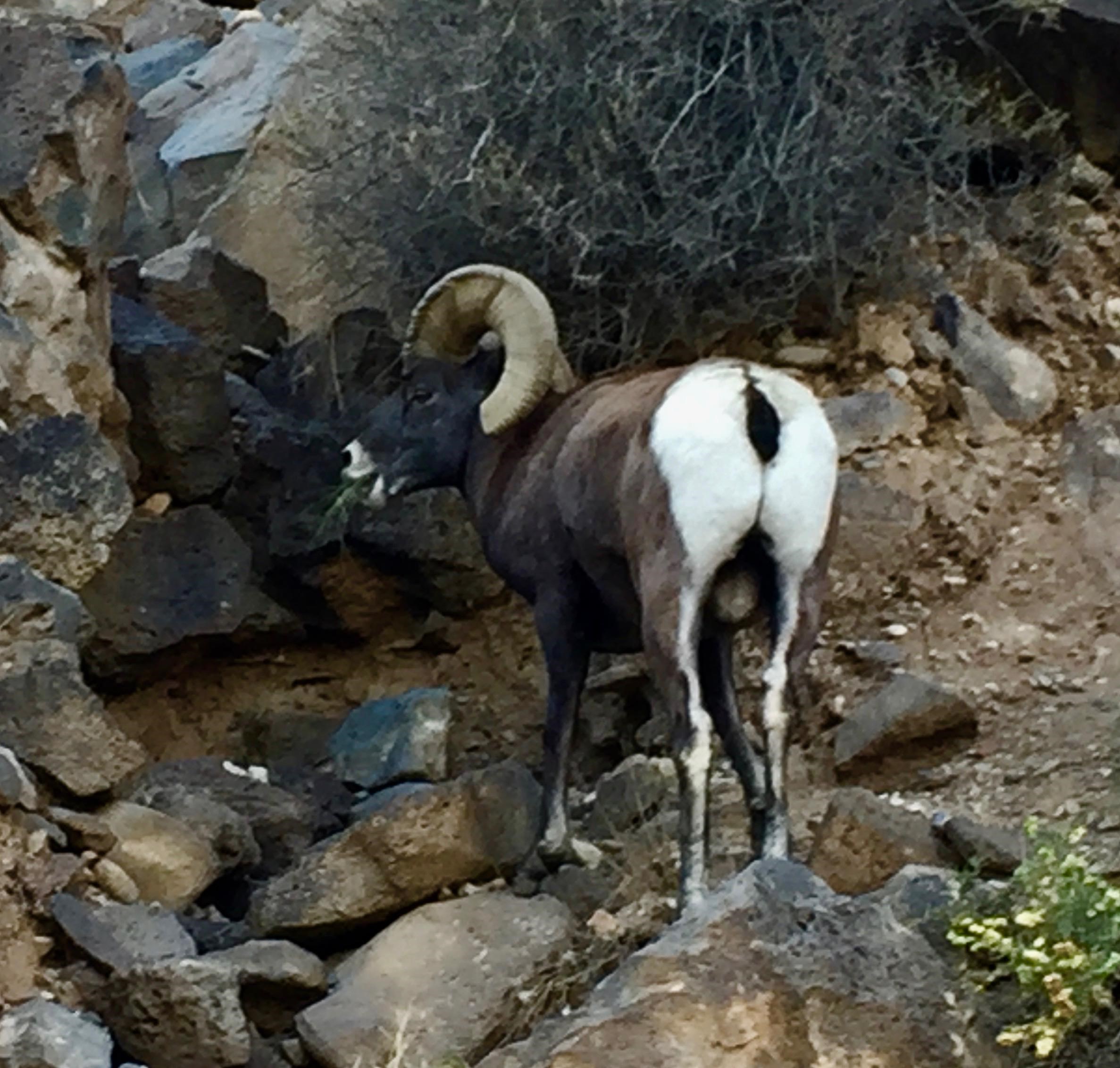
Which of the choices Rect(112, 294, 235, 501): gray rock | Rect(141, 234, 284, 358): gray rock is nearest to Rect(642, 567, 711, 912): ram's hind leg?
Rect(112, 294, 235, 501): gray rock

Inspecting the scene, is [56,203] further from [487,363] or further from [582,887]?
[582,887]

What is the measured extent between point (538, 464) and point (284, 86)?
13.6ft

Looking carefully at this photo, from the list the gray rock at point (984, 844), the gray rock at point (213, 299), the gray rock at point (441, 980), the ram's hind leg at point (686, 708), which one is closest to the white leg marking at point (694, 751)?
the ram's hind leg at point (686, 708)

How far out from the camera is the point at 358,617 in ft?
27.2

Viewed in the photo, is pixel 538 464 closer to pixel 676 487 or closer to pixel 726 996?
pixel 676 487

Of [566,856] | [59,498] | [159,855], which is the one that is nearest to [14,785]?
[159,855]

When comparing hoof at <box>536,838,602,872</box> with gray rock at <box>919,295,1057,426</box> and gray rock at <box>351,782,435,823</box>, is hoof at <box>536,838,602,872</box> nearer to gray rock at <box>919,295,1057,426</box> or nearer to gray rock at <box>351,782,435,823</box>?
gray rock at <box>351,782,435,823</box>

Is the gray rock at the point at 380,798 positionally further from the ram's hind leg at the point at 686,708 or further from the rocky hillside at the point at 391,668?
the ram's hind leg at the point at 686,708

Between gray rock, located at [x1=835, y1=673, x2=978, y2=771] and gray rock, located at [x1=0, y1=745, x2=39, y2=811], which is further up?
gray rock, located at [x1=0, y1=745, x2=39, y2=811]

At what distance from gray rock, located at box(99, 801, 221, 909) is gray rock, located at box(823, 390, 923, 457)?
3.22 metres

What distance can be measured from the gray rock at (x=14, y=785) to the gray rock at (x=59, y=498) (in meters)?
1.00

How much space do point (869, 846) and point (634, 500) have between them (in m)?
1.07

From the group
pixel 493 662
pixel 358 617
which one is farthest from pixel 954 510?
pixel 358 617

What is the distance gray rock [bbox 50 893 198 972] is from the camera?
466cm
